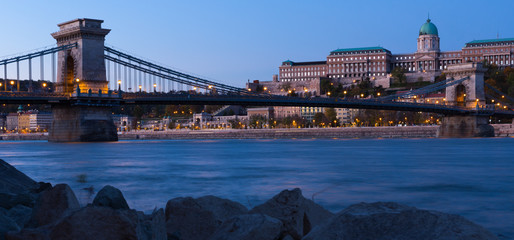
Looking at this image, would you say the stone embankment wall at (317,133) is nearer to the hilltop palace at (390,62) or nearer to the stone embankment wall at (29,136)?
the stone embankment wall at (29,136)

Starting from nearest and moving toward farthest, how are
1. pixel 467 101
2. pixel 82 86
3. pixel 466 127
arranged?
pixel 82 86
pixel 466 127
pixel 467 101

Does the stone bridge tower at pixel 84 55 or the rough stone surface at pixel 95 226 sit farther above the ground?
the stone bridge tower at pixel 84 55

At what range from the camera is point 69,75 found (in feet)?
187

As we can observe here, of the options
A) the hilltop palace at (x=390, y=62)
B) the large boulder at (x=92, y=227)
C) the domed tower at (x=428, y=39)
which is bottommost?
the large boulder at (x=92, y=227)

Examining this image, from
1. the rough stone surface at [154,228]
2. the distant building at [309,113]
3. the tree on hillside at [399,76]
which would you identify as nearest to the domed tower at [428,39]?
the tree on hillside at [399,76]

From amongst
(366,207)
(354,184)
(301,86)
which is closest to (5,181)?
(366,207)

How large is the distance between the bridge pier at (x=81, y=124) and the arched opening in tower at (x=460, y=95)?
50761 millimetres

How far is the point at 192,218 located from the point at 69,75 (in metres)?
54.2

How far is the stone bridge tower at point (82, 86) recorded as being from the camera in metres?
51.2

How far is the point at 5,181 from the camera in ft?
25.1

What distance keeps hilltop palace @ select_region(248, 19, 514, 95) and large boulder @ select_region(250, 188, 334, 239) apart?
16485 cm

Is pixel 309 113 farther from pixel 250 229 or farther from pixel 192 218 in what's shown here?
pixel 250 229

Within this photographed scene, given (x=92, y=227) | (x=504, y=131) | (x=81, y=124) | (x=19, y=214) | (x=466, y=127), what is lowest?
(x=504, y=131)

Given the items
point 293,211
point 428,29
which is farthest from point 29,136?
point 293,211
